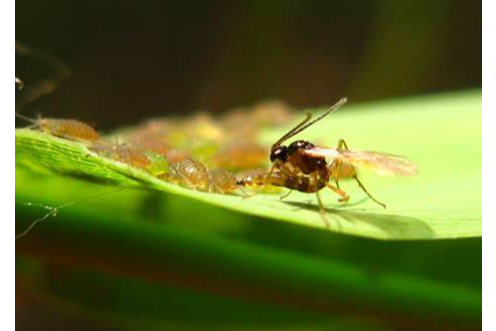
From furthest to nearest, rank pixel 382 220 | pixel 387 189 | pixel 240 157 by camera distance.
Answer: pixel 240 157 < pixel 387 189 < pixel 382 220

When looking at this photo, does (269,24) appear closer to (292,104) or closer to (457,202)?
(292,104)

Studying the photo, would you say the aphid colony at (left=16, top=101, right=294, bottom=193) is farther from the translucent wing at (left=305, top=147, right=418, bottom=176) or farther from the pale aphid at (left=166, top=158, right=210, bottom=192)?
the translucent wing at (left=305, top=147, right=418, bottom=176)

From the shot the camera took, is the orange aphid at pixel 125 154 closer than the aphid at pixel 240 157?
Yes

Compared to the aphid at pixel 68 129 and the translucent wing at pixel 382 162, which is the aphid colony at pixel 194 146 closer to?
the aphid at pixel 68 129

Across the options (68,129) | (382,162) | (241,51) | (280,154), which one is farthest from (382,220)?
(241,51)

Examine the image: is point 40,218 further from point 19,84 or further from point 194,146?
point 194,146

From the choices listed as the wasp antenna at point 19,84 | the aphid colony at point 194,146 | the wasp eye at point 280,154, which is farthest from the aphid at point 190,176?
the wasp antenna at point 19,84

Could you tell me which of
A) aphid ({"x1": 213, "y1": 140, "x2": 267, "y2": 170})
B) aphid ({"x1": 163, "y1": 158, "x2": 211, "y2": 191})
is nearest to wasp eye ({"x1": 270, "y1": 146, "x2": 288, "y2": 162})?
aphid ({"x1": 163, "y1": 158, "x2": 211, "y2": 191})
